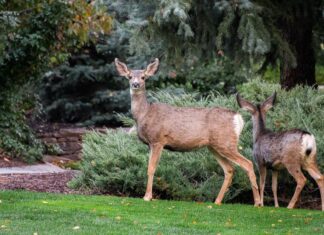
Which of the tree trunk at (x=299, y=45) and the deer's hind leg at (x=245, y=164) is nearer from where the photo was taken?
the deer's hind leg at (x=245, y=164)

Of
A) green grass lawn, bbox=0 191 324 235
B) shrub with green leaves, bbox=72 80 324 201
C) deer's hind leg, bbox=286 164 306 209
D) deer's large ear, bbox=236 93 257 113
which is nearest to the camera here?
green grass lawn, bbox=0 191 324 235

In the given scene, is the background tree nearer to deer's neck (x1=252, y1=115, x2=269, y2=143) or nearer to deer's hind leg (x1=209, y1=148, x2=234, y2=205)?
deer's neck (x1=252, y1=115, x2=269, y2=143)

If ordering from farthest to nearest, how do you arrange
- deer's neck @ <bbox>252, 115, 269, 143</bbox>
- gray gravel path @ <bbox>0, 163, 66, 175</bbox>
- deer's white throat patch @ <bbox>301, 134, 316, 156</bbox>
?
gray gravel path @ <bbox>0, 163, 66, 175</bbox>, deer's neck @ <bbox>252, 115, 269, 143</bbox>, deer's white throat patch @ <bbox>301, 134, 316, 156</bbox>

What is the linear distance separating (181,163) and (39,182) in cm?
235

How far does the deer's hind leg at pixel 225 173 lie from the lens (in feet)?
42.4

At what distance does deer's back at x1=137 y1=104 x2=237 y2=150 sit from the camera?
41.9 feet

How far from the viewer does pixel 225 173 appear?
42.9ft

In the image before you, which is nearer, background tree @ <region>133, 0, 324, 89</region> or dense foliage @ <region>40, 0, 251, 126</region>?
background tree @ <region>133, 0, 324, 89</region>

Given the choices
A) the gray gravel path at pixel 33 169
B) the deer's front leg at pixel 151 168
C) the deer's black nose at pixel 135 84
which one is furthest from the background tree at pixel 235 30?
the gray gravel path at pixel 33 169

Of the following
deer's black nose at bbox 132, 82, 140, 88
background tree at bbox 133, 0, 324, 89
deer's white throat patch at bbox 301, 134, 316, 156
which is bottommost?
deer's white throat patch at bbox 301, 134, 316, 156

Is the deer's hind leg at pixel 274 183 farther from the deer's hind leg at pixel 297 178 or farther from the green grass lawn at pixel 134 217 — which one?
the green grass lawn at pixel 134 217

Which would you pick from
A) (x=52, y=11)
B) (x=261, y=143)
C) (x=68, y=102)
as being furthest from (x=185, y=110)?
(x=68, y=102)

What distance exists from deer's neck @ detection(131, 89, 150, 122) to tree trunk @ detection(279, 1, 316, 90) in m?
3.16

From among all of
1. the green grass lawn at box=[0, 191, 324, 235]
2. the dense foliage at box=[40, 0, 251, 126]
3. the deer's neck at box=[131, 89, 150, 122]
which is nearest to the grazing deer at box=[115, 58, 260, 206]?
the deer's neck at box=[131, 89, 150, 122]
